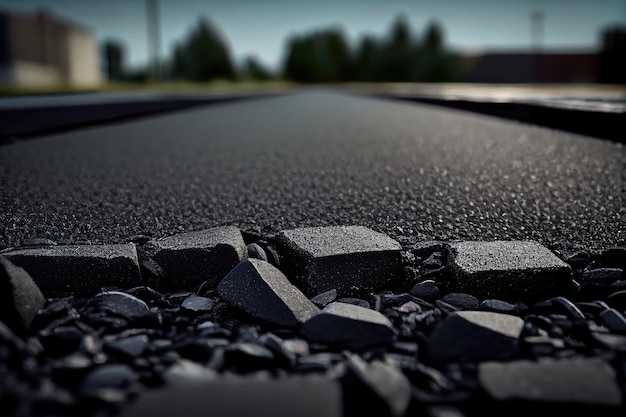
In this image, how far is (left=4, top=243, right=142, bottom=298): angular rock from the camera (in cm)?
152

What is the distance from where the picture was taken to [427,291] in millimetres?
1567

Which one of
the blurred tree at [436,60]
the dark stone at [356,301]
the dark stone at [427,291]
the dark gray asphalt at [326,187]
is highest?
the blurred tree at [436,60]

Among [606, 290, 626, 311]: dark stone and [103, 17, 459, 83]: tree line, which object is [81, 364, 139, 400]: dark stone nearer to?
[606, 290, 626, 311]: dark stone

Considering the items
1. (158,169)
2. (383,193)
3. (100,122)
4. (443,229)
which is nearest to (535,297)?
(443,229)

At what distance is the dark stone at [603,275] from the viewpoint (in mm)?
1608

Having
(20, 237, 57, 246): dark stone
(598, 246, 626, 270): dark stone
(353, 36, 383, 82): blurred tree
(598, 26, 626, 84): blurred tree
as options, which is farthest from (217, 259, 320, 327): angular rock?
(353, 36, 383, 82): blurred tree

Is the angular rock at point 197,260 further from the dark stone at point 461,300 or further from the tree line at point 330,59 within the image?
the tree line at point 330,59

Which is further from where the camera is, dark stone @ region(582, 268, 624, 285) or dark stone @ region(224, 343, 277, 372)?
dark stone @ region(582, 268, 624, 285)

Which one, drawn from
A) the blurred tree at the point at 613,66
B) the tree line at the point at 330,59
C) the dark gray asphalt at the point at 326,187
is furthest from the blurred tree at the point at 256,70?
Result: the dark gray asphalt at the point at 326,187

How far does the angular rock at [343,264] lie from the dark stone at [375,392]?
0.52 meters

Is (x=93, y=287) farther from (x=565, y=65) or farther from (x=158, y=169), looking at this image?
(x=565, y=65)

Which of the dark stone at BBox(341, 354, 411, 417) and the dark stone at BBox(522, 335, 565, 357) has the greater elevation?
the dark stone at BBox(341, 354, 411, 417)

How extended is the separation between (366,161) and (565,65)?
40441 mm

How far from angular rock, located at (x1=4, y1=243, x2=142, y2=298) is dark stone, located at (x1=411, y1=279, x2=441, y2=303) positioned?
31.8 inches
